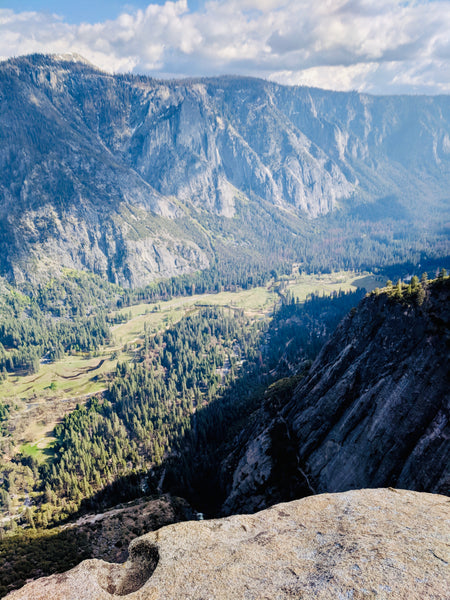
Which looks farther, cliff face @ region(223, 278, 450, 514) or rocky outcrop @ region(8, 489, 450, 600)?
cliff face @ region(223, 278, 450, 514)

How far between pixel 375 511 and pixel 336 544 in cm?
784

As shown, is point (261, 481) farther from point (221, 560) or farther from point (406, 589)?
point (406, 589)

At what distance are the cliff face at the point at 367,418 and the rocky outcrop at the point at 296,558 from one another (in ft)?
51.8

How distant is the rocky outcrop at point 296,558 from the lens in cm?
2891

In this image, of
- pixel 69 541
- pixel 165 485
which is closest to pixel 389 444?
pixel 69 541

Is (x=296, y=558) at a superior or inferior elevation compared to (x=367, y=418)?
superior

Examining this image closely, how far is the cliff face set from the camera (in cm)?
5706

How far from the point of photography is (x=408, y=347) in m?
65.7

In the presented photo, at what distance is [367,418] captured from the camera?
6544 centimetres

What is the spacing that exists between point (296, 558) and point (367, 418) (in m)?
37.6

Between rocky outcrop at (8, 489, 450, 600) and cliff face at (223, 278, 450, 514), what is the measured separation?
51.8 feet

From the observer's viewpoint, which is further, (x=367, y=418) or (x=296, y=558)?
(x=367, y=418)

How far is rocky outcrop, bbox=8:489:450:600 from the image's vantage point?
2891cm

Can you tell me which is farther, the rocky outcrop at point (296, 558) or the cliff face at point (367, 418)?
the cliff face at point (367, 418)
